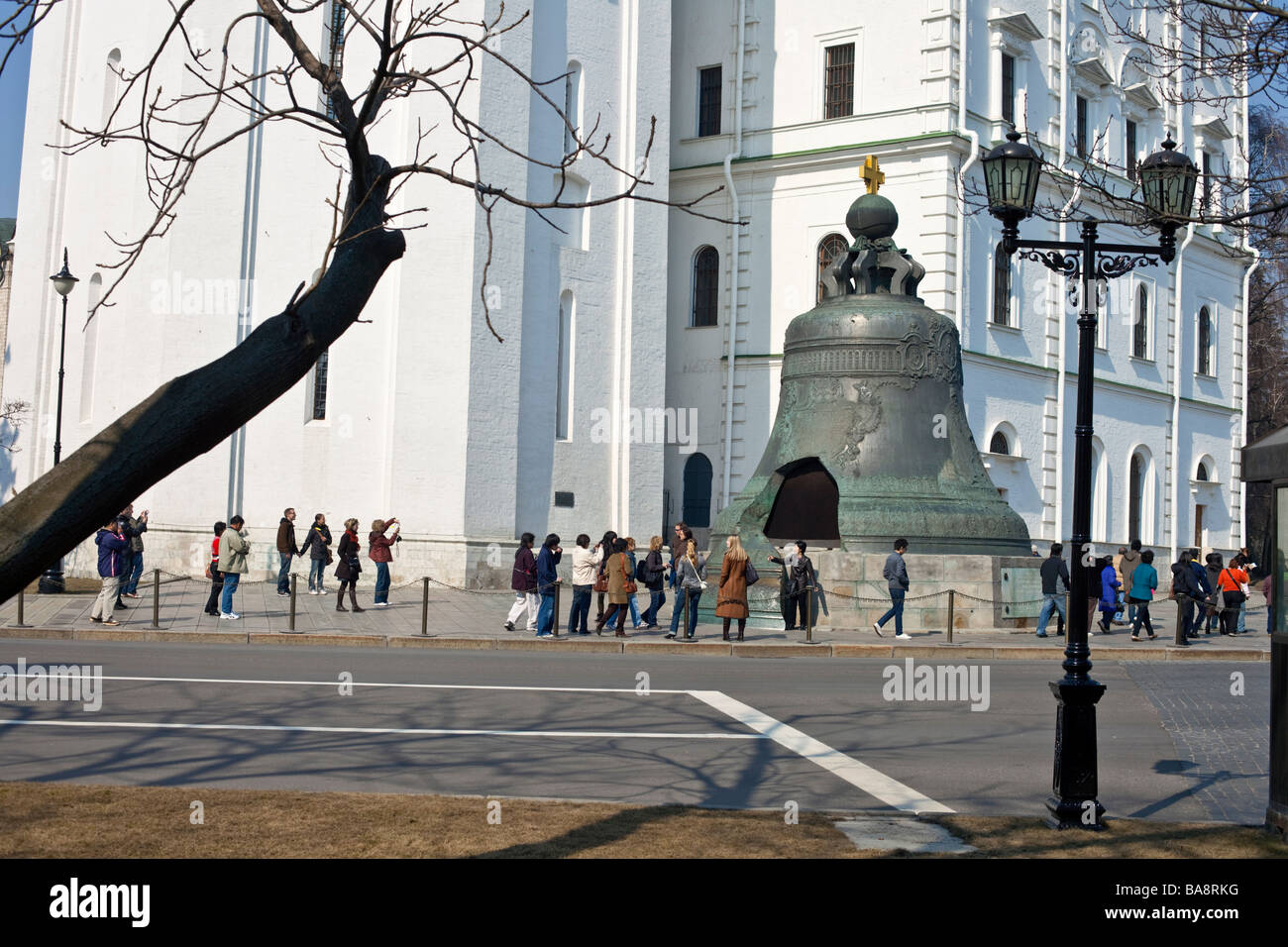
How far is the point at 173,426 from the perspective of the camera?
5129 millimetres

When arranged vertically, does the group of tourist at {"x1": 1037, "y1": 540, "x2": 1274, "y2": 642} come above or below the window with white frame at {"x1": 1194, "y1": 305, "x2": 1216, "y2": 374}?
below

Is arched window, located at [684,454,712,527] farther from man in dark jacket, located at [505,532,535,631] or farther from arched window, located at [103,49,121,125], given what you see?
arched window, located at [103,49,121,125]

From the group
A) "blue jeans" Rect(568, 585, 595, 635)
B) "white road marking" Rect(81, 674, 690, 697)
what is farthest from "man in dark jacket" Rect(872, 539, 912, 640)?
"white road marking" Rect(81, 674, 690, 697)

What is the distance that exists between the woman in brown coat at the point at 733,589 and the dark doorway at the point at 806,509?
10.2 ft

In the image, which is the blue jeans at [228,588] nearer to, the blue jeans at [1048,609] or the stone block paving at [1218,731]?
the blue jeans at [1048,609]

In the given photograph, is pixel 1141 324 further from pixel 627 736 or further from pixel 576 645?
pixel 627 736

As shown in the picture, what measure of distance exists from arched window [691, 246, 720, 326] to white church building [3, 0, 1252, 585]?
102mm

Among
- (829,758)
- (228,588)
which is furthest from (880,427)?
(829,758)

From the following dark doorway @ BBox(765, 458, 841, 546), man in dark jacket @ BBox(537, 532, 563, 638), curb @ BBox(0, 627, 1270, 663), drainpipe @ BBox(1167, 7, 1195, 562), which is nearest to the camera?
curb @ BBox(0, 627, 1270, 663)

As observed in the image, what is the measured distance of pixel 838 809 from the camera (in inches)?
336

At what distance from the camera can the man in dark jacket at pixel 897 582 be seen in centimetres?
2173

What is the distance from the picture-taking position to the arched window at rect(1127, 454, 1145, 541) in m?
44.8

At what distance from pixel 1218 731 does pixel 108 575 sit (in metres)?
15.9
